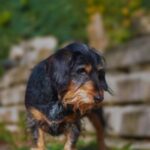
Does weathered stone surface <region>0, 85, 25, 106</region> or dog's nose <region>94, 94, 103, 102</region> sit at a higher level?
dog's nose <region>94, 94, 103, 102</region>

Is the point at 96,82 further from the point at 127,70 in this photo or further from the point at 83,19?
the point at 83,19

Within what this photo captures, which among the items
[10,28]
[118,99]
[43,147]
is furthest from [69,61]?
[10,28]

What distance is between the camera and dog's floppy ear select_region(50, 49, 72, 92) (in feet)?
14.3

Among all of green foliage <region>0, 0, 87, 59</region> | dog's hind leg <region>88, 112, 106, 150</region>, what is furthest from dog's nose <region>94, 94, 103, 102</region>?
green foliage <region>0, 0, 87, 59</region>

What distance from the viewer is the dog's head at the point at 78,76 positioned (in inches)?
168

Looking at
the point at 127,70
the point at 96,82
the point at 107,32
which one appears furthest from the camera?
the point at 107,32

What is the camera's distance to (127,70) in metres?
11.5

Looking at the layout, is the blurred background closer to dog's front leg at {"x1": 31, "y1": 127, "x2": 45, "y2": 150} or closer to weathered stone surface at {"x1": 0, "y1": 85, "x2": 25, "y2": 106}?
weathered stone surface at {"x1": 0, "y1": 85, "x2": 25, "y2": 106}

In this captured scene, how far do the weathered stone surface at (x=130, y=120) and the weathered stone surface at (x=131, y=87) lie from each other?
0.14 m

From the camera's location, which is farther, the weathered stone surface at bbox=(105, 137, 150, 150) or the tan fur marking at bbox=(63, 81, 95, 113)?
the weathered stone surface at bbox=(105, 137, 150, 150)

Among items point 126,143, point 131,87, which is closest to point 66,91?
point 126,143

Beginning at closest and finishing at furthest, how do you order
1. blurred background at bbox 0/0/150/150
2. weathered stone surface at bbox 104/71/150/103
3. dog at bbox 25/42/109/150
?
dog at bbox 25/42/109/150, weathered stone surface at bbox 104/71/150/103, blurred background at bbox 0/0/150/150

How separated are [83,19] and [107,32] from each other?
61cm

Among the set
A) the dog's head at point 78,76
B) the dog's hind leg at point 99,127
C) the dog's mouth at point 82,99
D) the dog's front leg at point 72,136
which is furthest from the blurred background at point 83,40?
the dog's mouth at point 82,99
